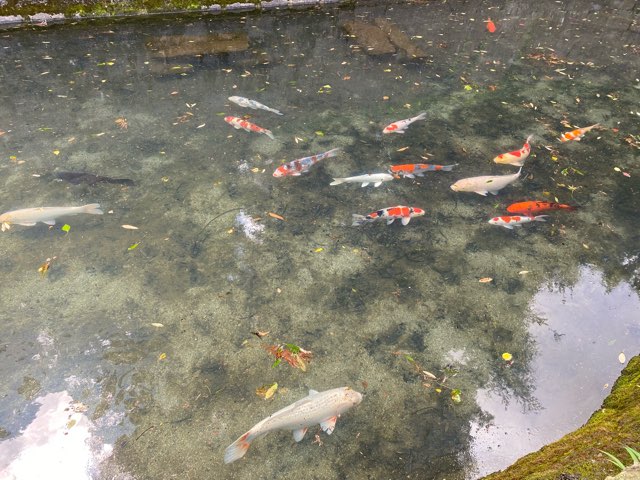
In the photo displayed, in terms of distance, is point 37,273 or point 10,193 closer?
point 37,273

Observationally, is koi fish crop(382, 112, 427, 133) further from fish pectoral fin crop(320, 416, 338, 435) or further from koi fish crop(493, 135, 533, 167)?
fish pectoral fin crop(320, 416, 338, 435)

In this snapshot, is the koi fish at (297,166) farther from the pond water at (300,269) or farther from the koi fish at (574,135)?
the koi fish at (574,135)

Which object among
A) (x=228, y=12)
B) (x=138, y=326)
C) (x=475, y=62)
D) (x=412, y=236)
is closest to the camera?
(x=138, y=326)

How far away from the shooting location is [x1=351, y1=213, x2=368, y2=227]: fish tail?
18.9 feet

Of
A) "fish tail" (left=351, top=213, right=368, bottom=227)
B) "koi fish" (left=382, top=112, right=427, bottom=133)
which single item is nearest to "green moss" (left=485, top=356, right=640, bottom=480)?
"fish tail" (left=351, top=213, right=368, bottom=227)

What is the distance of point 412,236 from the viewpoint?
561cm

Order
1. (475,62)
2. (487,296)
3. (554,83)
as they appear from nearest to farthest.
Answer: (487,296) → (554,83) → (475,62)

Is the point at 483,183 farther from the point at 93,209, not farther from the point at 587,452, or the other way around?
the point at 93,209

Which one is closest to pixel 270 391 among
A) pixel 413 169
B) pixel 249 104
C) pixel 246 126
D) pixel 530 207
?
pixel 413 169

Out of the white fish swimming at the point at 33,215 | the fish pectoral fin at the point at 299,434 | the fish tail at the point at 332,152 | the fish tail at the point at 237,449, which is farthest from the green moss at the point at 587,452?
the white fish swimming at the point at 33,215

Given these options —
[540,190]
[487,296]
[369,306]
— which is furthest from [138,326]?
[540,190]

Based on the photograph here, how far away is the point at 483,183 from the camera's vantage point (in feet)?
19.9

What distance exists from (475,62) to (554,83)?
181 cm

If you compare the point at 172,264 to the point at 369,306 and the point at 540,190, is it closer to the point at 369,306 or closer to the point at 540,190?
the point at 369,306
